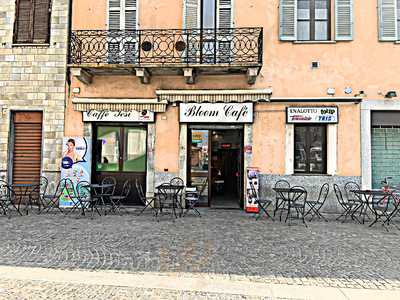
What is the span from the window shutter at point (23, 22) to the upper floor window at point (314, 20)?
24.4 ft

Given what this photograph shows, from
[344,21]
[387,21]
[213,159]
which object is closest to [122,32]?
[213,159]

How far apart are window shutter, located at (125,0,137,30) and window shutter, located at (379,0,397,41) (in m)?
6.95

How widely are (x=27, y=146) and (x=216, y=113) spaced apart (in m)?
5.78

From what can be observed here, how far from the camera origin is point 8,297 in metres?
3.56

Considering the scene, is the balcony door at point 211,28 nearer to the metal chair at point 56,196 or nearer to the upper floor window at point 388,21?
the upper floor window at point 388,21

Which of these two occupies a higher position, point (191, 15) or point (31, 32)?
point (191, 15)

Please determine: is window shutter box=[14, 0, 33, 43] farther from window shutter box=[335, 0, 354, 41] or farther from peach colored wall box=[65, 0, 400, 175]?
window shutter box=[335, 0, 354, 41]

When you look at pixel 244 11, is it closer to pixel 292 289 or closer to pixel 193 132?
pixel 193 132

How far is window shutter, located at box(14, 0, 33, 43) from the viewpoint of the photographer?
992 centimetres

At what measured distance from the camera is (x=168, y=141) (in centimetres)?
958

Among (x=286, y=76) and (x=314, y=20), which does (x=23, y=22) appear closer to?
(x=286, y=76)

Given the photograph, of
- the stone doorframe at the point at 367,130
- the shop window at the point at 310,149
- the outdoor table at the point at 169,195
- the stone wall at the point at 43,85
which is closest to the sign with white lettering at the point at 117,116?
the stone wall at the point at 43,85

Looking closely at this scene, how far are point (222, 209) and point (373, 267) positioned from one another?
202 inches

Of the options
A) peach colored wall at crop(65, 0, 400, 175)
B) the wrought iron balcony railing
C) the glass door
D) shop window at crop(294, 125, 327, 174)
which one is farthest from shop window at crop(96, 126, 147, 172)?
shop window at crop(294, 125, 327, 174)
